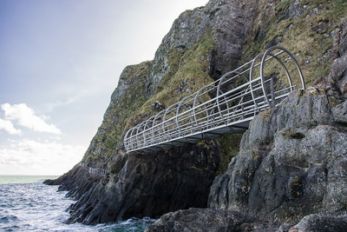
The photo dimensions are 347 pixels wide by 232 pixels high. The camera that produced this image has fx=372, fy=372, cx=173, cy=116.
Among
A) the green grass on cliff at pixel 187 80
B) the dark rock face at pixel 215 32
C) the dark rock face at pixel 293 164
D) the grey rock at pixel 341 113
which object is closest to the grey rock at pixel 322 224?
the dark rock face at pixel 293 164

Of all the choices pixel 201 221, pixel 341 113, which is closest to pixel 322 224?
pixel 341 113

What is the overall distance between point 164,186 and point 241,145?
21433 mm

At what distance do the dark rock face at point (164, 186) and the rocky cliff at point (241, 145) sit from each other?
113 millimetres

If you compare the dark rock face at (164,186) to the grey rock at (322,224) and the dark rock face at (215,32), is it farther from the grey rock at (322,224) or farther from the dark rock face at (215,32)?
the grey rock at (322,224)

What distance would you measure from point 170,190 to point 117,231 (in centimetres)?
849

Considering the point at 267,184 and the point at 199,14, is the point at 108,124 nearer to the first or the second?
the point at 199,14

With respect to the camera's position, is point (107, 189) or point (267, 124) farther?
point (107, 189)

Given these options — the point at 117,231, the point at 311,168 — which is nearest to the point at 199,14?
the point at 117,231

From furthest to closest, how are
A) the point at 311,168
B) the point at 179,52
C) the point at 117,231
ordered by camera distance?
the point at 179,52, the point at 117,231, the point at 311,168

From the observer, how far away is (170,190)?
42.1 meters

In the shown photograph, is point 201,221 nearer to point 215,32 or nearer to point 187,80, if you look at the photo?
point 187,80

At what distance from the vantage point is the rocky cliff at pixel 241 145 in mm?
15500

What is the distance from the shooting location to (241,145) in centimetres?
2222

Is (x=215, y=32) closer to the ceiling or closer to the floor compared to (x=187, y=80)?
closer to the ceiling
